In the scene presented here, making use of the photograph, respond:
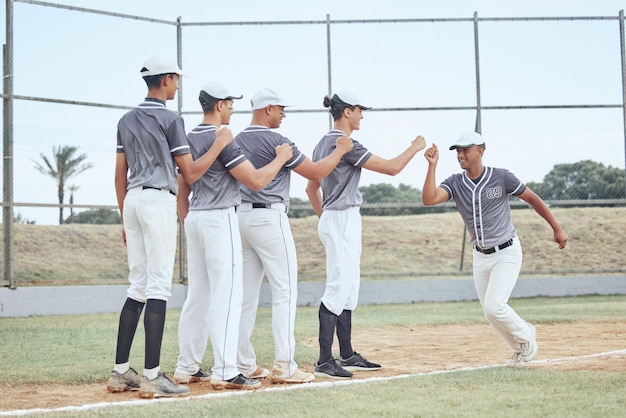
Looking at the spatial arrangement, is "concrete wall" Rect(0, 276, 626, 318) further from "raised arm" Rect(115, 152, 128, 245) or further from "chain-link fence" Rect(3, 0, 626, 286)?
"raised arm" Rect(115, 152, 128, 245)

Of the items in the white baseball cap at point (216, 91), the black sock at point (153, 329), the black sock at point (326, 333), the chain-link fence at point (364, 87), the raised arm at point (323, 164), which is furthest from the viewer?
the chain-link fence at point (364, 87)

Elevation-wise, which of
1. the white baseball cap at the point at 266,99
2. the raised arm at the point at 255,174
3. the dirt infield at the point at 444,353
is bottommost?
the dirt infield at the point at 444,353

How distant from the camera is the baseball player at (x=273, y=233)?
6.54m

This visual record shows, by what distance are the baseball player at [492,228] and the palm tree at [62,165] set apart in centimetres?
801

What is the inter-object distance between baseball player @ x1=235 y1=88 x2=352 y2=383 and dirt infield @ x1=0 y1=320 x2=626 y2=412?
28 centimetres

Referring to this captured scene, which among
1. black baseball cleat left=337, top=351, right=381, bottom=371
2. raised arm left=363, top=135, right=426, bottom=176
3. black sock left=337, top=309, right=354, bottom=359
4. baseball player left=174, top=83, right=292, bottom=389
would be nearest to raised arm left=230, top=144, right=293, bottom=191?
baseball player left=174, top=83, right=292, bottom=389

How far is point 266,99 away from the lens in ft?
22.0

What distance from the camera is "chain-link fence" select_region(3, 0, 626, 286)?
46.2ft

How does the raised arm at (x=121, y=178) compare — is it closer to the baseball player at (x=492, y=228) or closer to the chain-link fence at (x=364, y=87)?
the baseball player at (x=492, y=228)

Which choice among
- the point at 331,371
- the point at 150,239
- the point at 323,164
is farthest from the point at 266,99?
the point at 331,371

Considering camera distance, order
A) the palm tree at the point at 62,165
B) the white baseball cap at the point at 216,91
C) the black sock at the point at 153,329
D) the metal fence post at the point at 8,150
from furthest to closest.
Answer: the palm tree at the point at 62,165, the metal fence post at the point at 8,150, the white baseball cap at the point at 216,91, the black sock at the point at 153,329

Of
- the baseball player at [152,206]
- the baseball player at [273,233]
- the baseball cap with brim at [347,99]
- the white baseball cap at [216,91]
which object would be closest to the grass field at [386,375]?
the baseball player at [152,206]

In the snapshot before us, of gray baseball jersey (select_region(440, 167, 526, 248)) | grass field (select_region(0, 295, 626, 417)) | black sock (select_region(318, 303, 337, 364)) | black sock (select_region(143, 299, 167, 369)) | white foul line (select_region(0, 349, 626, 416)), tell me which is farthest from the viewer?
Answer: gray baseball jersey (select_region(440, 167, 526, 248))

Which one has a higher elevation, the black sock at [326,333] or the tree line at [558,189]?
the tree line at [558,189]
